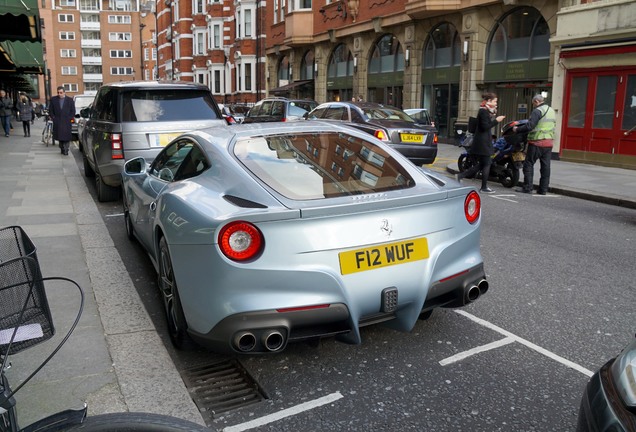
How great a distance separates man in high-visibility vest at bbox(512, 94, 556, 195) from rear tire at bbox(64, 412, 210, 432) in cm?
1049

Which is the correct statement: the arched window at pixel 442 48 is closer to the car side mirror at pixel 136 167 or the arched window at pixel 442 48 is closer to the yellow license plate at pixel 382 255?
the car side mirror at pixel 136 167

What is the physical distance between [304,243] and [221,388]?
40.7 inches

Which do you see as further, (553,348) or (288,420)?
(553,348)

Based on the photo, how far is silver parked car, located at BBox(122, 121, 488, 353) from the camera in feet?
10.4

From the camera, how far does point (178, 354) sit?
12.9ft

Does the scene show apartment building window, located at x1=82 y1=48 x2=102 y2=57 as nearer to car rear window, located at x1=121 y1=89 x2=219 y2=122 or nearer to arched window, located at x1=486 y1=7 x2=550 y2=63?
arched window, located at x1=486 y1=7 x2=550 y2=63

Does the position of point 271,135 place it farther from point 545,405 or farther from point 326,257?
point 545,405

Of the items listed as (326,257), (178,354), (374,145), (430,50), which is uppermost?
(430,50)

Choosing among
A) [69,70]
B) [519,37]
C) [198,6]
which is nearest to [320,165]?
[519,37]

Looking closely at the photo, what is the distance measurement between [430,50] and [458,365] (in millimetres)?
21789

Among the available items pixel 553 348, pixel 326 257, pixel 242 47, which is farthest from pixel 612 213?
pixel 242 47

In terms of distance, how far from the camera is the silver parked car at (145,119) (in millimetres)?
8414

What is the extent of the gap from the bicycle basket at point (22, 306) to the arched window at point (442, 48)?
2175 centimetres

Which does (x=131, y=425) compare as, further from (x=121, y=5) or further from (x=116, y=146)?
(x=121, y=5)
